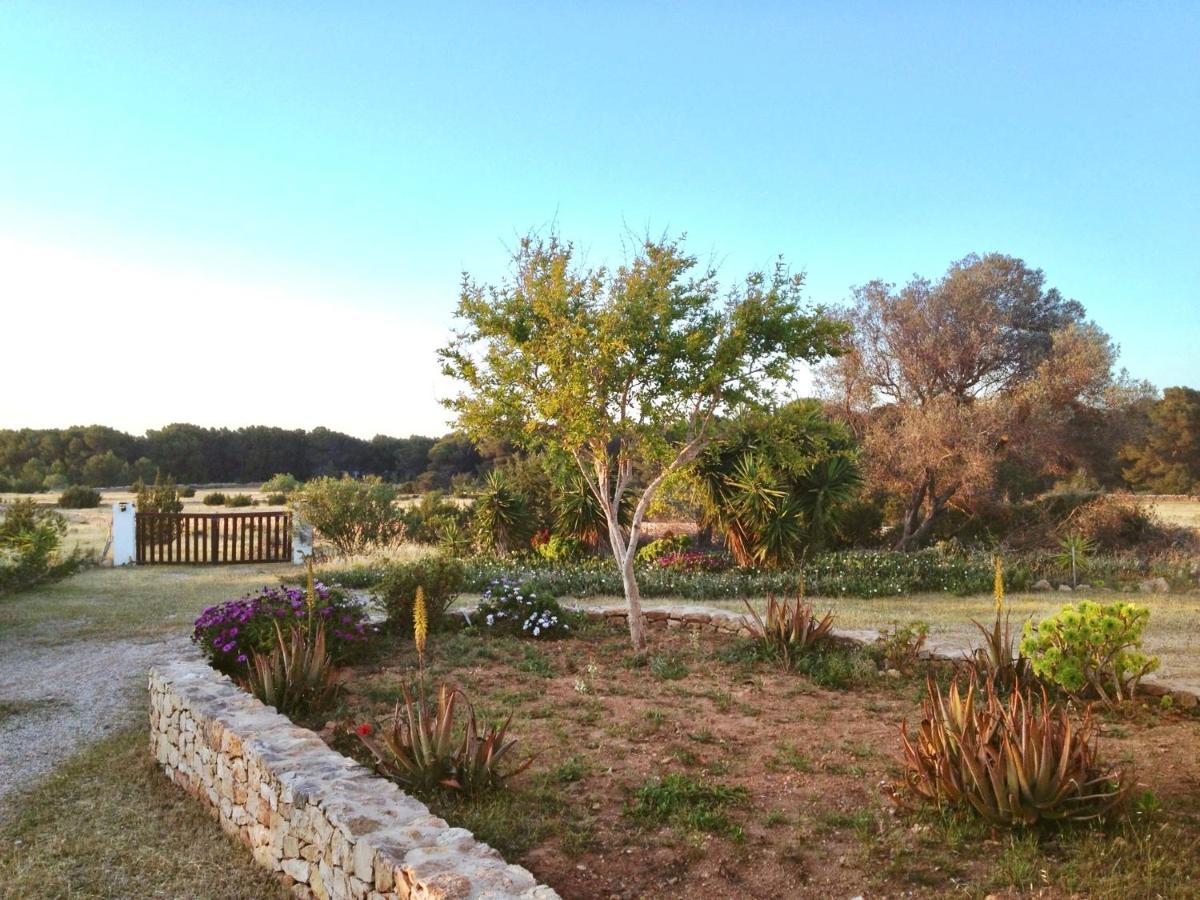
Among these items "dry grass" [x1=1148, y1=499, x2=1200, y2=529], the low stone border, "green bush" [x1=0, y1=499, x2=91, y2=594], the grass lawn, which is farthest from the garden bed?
"dry grass" [x1=1148, y1=499, x2=1200, y2=529]

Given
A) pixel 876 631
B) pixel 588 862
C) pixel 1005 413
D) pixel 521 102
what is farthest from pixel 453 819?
pixel 1005 413

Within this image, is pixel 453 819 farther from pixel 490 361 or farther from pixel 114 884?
pixel 490 361

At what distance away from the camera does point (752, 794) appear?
4.16 metres

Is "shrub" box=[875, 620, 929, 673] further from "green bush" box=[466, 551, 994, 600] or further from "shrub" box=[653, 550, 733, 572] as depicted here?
"shrub" box=[653, 550, 733, 572]

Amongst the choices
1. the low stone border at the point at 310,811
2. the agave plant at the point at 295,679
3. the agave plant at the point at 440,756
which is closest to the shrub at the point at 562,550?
the agave plant at the point at 295,679

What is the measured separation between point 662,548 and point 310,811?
11401mm

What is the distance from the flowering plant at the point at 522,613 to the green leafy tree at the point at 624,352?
1.09 metres

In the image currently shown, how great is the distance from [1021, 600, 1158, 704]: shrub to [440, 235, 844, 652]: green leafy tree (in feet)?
9.02

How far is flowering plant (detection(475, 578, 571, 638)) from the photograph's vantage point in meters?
8.18

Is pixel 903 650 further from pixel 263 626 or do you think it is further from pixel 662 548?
pixel 662 548

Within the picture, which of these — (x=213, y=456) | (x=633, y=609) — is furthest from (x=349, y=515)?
(x=213, y=456)

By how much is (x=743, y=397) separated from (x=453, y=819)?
4306 millimetres

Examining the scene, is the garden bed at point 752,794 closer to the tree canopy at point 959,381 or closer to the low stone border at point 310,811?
the low stone border at point 310,811

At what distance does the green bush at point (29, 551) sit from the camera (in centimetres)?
1151
